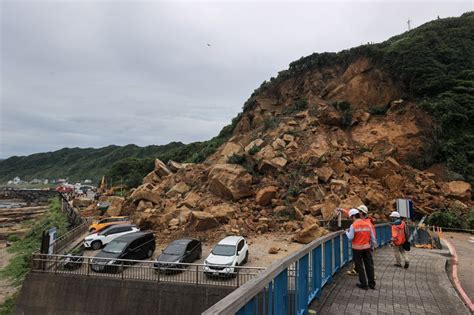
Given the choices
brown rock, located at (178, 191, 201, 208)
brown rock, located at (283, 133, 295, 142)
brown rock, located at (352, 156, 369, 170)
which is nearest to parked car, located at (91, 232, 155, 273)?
brown rock, located at (178, 191, 201, 208)

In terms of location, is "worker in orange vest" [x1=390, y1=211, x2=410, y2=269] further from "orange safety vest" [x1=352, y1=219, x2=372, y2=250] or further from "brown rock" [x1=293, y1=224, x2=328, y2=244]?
"brown rock" [x1=293, y1=224, x2=328, y2=244]

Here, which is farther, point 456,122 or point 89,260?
point 456,122

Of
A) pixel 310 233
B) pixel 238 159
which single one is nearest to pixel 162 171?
pixel 238 159

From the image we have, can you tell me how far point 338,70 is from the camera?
1551 inches

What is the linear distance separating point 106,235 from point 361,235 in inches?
787

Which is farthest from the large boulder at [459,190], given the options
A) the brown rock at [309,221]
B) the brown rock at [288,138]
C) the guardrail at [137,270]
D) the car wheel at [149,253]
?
the car wheel at [149,253]

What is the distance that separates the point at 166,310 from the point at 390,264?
947 cm

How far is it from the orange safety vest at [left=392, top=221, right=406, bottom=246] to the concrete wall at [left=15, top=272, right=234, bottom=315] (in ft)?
22.7

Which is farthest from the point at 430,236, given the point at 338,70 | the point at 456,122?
the point at 338,70

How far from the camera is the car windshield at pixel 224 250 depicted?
1526 cm

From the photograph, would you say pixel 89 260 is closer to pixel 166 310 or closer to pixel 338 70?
pixel 166 310

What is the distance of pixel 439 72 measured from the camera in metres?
32.3

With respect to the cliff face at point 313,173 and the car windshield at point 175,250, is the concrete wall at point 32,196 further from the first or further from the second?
the car windshield at point 175,250

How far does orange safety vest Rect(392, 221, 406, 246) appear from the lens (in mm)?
8359
